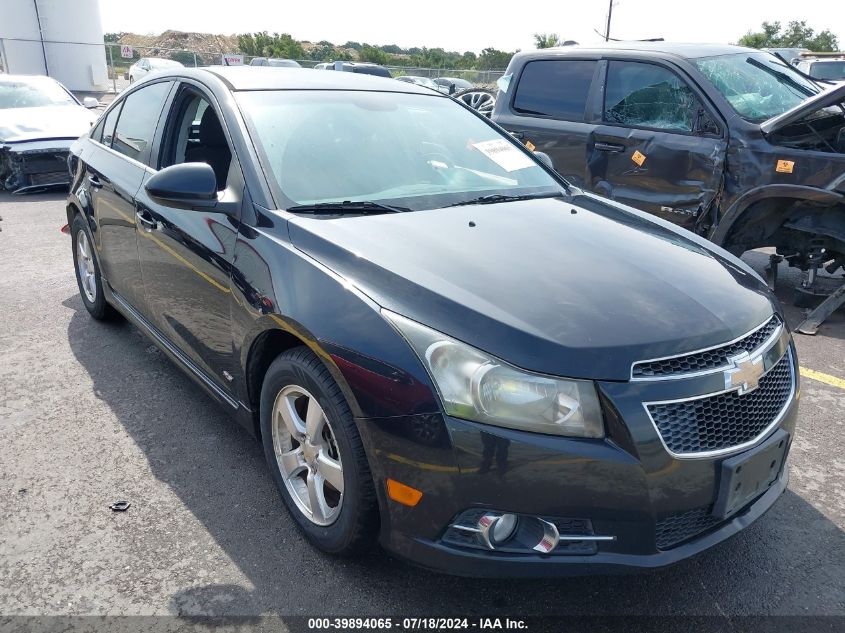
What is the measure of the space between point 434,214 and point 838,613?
201cm

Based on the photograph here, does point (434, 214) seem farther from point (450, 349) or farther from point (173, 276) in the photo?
point (173, 276)

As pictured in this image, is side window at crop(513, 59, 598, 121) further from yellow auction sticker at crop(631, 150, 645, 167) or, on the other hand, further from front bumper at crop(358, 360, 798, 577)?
front bumper at crop(358, 360, 798, 577)

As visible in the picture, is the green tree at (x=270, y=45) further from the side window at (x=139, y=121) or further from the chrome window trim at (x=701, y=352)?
the chrome window trim at (x=701, y=352)

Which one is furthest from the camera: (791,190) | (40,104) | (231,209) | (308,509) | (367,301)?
(40,104)

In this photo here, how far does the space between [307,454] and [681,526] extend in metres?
1.27

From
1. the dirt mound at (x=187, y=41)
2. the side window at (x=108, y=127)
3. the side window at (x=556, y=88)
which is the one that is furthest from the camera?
the dirt mound at (x=187, y=41)

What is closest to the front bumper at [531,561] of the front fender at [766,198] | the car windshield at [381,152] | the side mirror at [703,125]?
the car windshield at [381,152]

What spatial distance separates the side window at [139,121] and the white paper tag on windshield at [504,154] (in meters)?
1.71

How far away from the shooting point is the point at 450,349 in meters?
2.01

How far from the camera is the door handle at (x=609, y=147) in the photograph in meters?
5.72

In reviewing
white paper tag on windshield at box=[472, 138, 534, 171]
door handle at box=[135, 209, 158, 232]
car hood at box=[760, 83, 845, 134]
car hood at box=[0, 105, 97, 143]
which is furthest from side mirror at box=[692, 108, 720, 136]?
car hood at box=[0, 105, 97, 143]

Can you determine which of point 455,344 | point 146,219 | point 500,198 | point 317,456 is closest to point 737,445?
point 455,344

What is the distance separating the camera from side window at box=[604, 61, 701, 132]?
215 inches

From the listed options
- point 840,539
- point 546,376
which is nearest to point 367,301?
point 546,376
